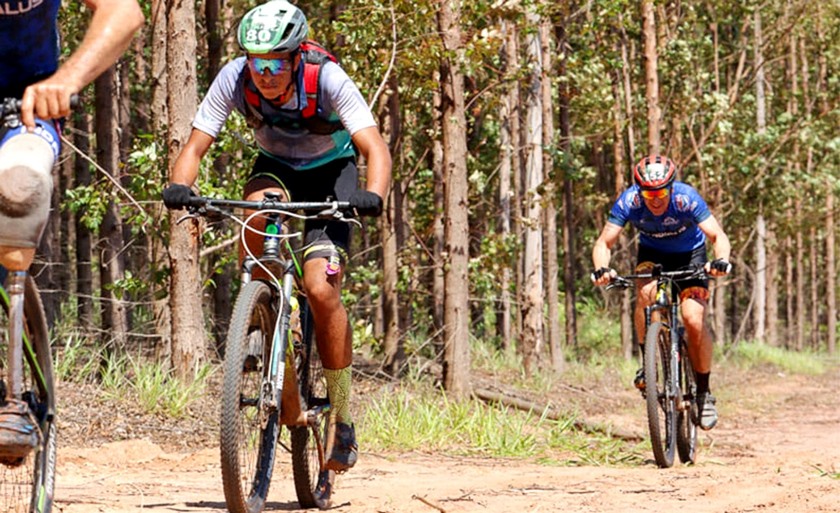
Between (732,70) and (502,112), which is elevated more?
(732,70)

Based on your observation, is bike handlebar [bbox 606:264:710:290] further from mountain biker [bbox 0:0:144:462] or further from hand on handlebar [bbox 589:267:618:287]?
mountain biker [bbox 0:0:144:462]

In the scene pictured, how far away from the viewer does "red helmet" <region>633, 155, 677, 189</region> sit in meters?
9.80

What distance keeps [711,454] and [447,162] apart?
390cm

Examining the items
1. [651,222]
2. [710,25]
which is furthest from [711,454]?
[710,25]

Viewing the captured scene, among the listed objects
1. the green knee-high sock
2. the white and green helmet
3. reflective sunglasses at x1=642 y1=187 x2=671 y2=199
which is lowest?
the green knee-high sock

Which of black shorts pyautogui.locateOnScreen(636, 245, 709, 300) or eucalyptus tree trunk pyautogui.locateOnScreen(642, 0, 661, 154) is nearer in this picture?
black shorts pyautogui.locateOnScreen(636, 245, 709, 300)

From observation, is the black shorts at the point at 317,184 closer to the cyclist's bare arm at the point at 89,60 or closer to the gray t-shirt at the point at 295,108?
the gray t-shirt at the point at 295,108

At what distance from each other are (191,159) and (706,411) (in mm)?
5956

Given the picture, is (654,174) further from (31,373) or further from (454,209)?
(31,373)

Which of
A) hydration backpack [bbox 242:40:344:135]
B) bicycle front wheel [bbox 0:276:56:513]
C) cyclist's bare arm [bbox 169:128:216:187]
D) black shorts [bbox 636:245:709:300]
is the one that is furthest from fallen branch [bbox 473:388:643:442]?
bicycle front wheel [bbox 0:276:56:513]

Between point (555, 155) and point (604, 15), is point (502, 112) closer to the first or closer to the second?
point (555, 155)

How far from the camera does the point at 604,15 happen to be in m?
18.5

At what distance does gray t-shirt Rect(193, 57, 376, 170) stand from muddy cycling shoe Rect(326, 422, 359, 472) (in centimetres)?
126

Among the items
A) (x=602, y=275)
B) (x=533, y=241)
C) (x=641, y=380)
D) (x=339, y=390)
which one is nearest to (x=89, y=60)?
(x=339, y=390)
